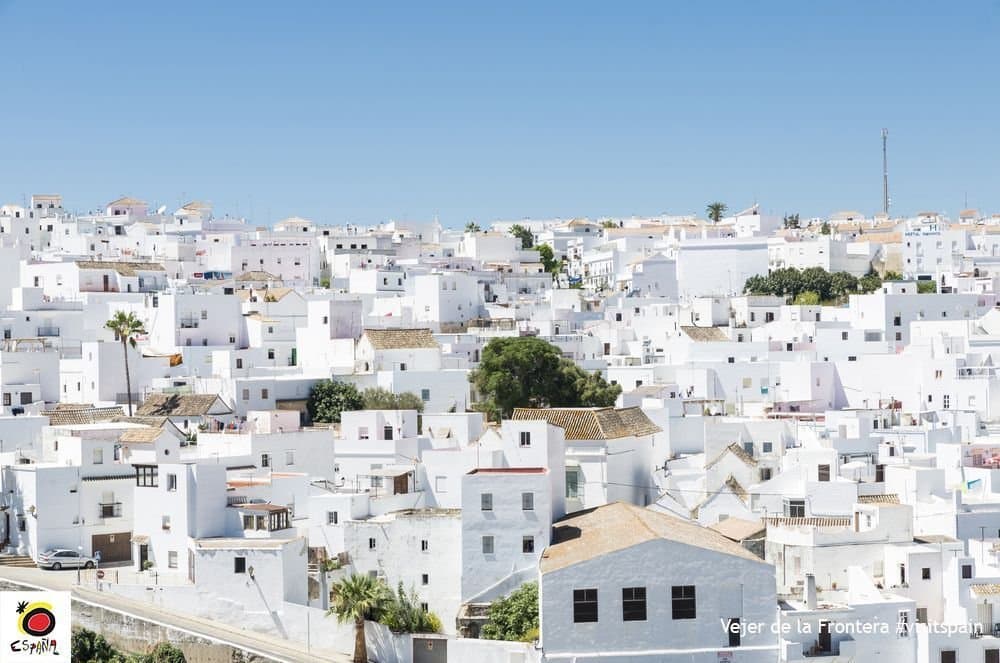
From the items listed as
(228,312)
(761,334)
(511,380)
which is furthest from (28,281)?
(761,334)

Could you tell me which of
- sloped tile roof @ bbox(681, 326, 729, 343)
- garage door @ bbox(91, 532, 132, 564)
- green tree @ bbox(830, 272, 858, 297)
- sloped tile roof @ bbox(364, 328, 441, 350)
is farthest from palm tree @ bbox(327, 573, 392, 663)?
green tree @ bbox(830, 272, 858, 297)

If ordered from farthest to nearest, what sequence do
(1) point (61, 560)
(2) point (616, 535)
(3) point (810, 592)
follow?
(1) point (61, 560)
(3) point (810, 592)
(2) point (616, 535)

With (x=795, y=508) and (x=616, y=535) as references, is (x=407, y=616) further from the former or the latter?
(x=795, y=508)

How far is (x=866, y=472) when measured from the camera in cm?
3194

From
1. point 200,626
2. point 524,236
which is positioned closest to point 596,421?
point 200,626

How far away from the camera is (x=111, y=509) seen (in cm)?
2980

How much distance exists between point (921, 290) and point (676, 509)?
32.5 m

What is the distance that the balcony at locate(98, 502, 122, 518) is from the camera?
29.7 metres

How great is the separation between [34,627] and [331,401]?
63.8 feet

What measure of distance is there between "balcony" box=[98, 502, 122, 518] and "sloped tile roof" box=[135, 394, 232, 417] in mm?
7397

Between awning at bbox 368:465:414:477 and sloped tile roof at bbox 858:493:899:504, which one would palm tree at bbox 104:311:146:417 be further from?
sloped tile roof at bbox 858:493:899:504

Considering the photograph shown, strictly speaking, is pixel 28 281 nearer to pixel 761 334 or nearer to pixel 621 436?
pixel 761 334

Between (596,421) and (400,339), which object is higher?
(400,339)

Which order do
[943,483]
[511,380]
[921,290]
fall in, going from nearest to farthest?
[943,483] < [511,380] < [921,290]
